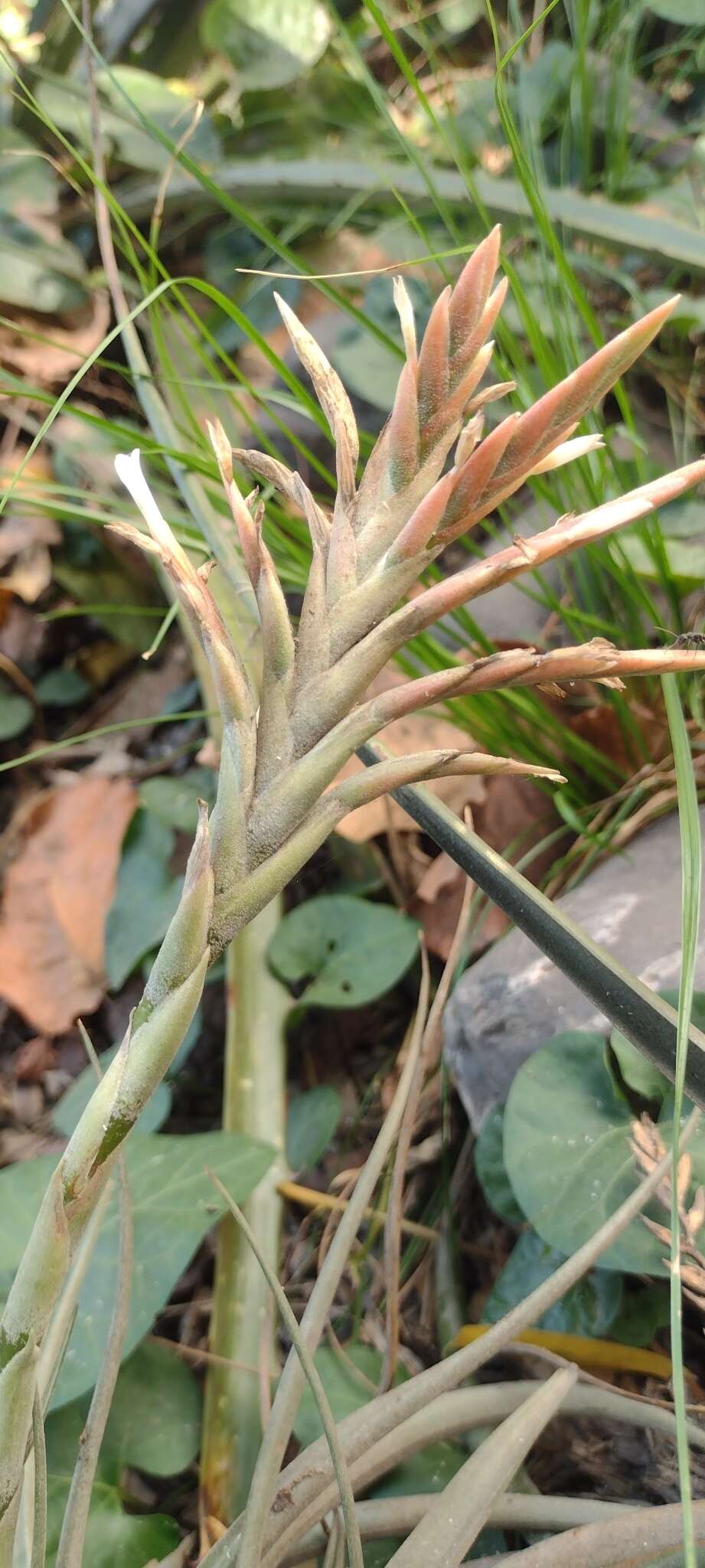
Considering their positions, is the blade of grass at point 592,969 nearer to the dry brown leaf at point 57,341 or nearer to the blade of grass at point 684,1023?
the blade of grass at point 684,1023

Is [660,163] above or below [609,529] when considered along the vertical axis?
above

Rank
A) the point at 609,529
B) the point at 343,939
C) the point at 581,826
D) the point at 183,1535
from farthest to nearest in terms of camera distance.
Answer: the point at 343,939 → the point at 581,826 → the point at 183,1535 → the point at 609,529

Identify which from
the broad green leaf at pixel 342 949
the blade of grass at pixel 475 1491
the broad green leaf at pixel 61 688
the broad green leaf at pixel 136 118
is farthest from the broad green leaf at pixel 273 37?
the blade of grass at pixel 475 1491

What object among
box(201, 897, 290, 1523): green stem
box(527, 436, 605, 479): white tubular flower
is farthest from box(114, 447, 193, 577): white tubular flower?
box(201, 897, 290, 1523): green stem

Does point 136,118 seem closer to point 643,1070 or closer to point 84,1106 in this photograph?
point 84,1106

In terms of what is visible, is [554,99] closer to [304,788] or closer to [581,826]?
[581,826]

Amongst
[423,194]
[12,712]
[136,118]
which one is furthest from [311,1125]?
[136,118]

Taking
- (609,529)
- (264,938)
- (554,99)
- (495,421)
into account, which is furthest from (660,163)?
(609,529)
